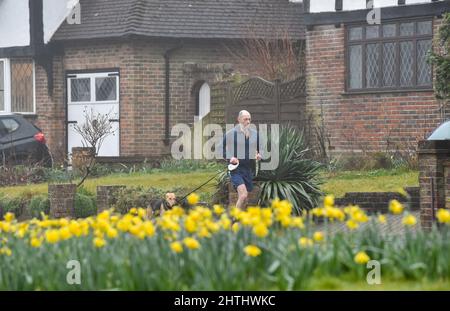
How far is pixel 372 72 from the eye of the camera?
29.6m

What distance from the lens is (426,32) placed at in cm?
2850

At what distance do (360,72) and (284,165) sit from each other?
902cm

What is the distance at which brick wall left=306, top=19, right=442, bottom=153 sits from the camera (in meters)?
28.6

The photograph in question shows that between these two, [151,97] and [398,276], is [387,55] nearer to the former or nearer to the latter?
[151,97]

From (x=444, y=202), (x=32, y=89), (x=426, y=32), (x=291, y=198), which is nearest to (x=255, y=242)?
(x=444, y=202)

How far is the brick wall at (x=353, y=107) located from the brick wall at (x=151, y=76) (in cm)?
350

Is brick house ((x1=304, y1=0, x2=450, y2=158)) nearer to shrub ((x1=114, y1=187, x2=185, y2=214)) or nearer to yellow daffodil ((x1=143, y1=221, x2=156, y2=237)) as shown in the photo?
shrub ((x1=114, y1=187, x2=185, y2=214))

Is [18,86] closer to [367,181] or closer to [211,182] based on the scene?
[211,182]

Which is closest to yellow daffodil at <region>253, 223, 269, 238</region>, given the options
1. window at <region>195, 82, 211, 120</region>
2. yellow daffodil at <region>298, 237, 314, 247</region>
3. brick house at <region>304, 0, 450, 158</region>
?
yellow daffodil at <region>298, 237, 314, 247</region>

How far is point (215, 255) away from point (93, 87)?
79.0ft

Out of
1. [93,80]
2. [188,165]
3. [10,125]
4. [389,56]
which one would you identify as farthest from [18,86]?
[389,56]

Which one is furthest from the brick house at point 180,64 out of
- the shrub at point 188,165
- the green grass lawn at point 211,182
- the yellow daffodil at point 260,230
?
the yellow daffodil at point 260,230

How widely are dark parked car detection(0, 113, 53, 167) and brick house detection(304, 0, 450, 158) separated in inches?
245

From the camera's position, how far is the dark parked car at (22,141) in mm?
30984
